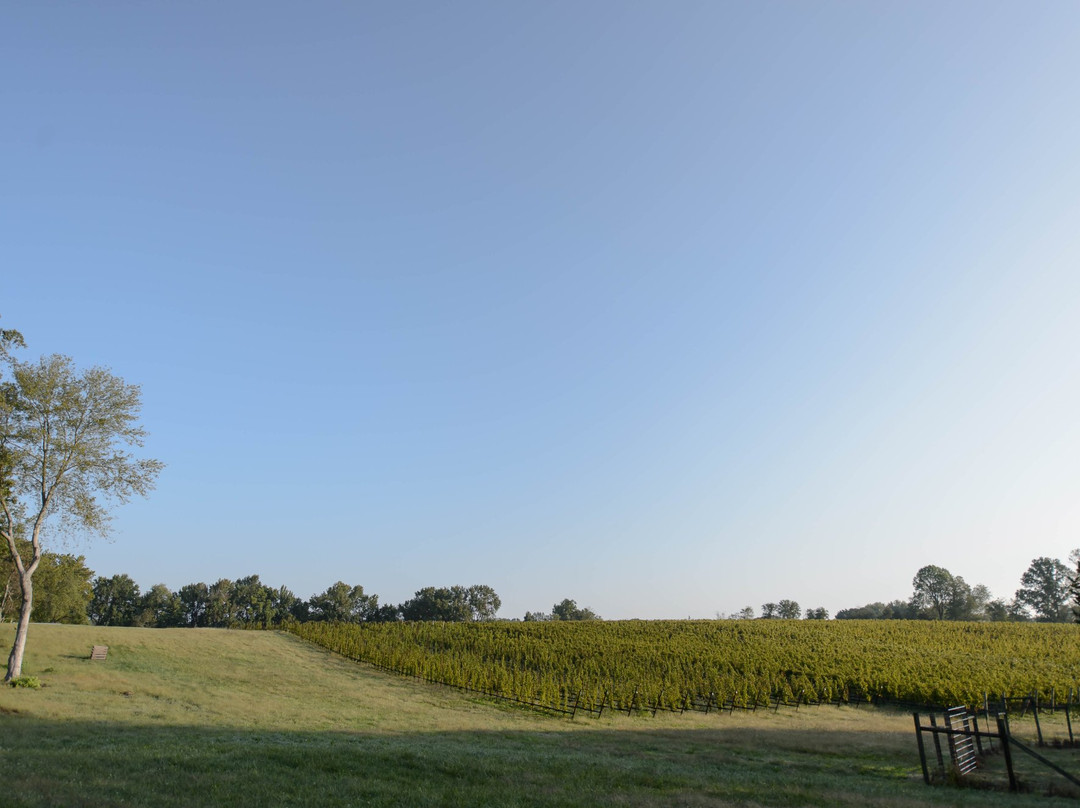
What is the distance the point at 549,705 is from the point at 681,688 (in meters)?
9.05

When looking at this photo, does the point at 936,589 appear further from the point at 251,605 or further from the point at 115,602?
the point at 115,602

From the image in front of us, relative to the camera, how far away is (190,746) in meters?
16.4

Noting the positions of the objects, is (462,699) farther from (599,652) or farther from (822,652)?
(822,652)

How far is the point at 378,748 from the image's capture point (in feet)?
58.3

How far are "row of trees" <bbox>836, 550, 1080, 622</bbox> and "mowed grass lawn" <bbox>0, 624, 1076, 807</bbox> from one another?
112 m

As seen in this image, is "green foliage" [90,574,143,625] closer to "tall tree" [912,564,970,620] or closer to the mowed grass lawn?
the mowed grass lawn

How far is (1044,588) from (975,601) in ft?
93.3

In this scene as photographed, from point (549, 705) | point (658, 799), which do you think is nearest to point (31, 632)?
point (549, 705)

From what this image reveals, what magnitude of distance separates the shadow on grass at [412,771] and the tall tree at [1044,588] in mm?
154806

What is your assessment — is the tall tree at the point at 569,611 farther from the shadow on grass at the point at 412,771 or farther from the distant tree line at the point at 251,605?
the shadow on grass at the point at 412,771

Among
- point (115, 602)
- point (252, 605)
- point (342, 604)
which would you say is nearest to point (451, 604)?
point (342, 604)

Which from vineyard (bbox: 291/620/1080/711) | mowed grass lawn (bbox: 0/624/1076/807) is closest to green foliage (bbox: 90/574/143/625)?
vineyard (bbox: 291/620/1080/711)

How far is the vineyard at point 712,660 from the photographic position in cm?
3941

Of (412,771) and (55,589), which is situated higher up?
(55,589)
